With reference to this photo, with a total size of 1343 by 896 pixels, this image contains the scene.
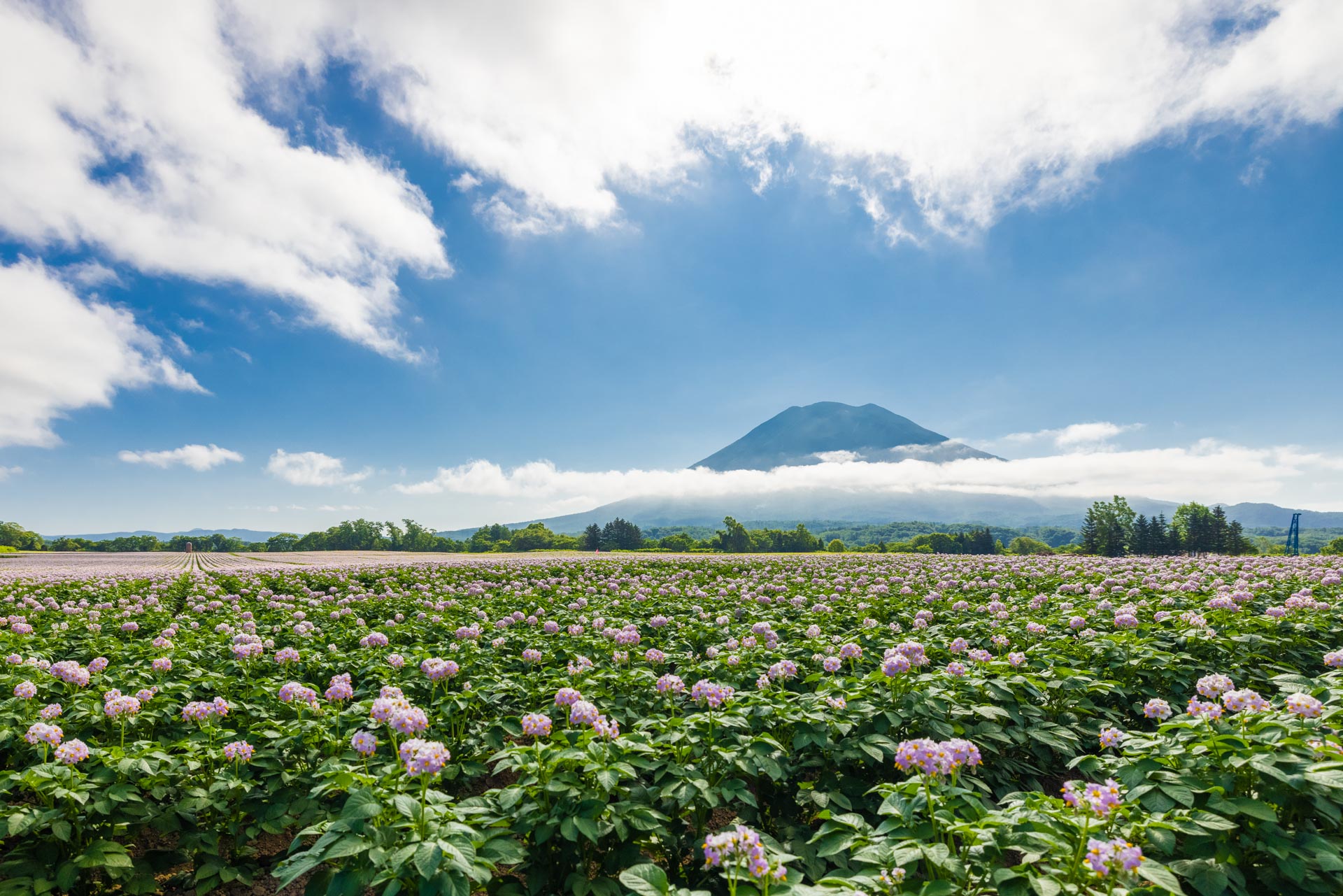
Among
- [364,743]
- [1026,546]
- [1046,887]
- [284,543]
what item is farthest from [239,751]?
[284,543]

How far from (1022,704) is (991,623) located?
187 inches

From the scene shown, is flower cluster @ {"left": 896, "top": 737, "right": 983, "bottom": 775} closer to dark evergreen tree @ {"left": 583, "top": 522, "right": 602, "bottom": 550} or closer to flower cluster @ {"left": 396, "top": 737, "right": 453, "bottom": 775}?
flower cluster @ {"left": 396, "top": 737, "right": 453, "bottom": 775}

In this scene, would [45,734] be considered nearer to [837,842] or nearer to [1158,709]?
[837,842]

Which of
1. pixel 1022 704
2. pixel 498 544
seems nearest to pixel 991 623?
pixel 1022 704

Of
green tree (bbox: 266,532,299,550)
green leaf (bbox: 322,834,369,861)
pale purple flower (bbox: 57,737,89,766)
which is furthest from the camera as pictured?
green tree (bbox: 266,532,299,550)

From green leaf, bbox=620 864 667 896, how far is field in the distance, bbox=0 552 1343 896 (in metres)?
0.02

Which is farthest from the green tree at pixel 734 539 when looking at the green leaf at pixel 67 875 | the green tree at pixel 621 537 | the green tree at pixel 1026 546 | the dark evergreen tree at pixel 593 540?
the green leaf at pixel 67 875

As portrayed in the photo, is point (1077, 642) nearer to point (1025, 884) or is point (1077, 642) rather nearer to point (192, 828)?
point (1025, 884)

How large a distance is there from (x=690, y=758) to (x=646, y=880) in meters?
1.85

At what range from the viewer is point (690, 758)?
4.91 metres

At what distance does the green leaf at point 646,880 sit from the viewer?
9.91ft

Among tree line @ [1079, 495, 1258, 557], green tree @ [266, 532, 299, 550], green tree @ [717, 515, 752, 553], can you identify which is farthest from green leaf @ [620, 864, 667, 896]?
green tree @ [266, 532, 299, 550]

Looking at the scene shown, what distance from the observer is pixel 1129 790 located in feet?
12.6

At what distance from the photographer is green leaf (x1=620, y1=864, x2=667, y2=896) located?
3021mm
